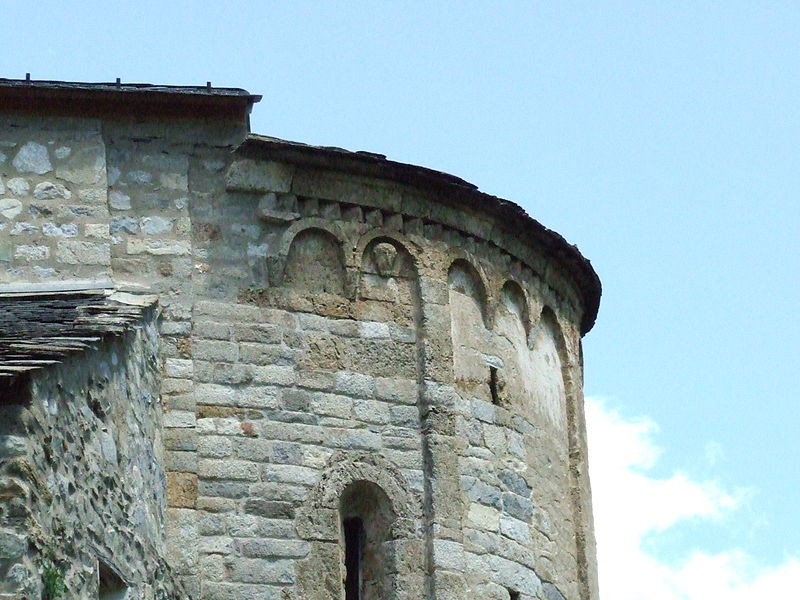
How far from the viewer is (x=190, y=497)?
10422 mm

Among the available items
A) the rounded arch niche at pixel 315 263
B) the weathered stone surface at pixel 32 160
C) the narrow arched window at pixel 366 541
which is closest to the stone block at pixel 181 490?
the narrow arched window at pixel 366 541

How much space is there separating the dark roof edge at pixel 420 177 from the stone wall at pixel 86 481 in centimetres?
171

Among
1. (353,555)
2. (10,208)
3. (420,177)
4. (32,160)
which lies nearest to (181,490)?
(353,555)

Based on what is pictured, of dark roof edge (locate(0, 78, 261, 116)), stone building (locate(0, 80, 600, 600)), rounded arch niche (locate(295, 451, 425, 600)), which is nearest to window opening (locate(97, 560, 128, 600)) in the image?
stone building (locate(0, 80, 600, 600))

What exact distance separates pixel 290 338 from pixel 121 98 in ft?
6.26

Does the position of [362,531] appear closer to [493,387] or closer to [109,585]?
[493,387]

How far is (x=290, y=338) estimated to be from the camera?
11070mm

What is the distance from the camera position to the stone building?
10547mm

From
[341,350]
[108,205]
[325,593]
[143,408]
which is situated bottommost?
[325,593]

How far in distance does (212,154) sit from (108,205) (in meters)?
0.78

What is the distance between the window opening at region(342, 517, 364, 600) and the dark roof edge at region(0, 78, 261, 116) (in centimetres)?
280

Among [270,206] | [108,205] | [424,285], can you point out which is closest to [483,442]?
[424,285]

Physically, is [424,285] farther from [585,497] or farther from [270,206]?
[585,497]

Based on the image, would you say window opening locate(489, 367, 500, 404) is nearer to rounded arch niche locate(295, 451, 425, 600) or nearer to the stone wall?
rounded arch niche locate(295, 451, 425, 600)
